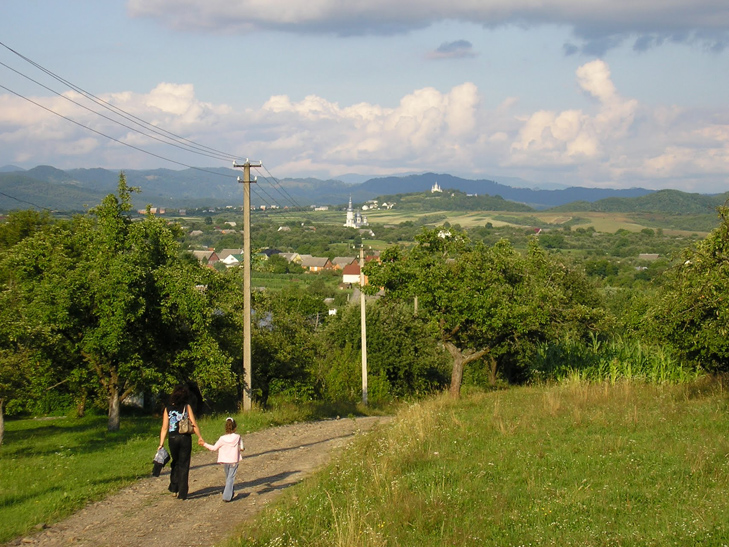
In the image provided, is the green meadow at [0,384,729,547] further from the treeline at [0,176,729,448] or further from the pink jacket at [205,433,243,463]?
the treeline at [0,176,729,448]

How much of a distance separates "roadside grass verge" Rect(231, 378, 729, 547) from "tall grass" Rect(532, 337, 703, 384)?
23.5 ft

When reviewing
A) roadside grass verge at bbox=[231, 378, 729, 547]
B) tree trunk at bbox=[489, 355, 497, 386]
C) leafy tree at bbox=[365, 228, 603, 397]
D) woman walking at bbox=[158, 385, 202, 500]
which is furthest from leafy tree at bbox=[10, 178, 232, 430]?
tree trunk at bbox=[489, 355, 497, 386]

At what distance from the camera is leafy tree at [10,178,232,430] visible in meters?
16.4

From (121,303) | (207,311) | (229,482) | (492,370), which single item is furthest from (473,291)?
(229,482)

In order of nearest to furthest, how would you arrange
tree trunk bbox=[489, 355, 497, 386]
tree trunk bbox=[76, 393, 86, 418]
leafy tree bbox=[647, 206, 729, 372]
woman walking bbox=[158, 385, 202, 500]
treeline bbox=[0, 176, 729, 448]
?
woman walking bbox=[158, 385, 202, 500]
leafy tree bbox=[647, 206, 729, 372]
treeline bbox=[0, 176, 729, 448]
tree trunk bbox=[76, 393, 86, 418]
tree trunk bbox=[489, 355, 497, 386]

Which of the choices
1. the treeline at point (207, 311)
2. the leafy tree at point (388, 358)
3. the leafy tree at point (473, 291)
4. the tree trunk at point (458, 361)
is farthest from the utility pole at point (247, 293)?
the leafy tree at point (388, 358)

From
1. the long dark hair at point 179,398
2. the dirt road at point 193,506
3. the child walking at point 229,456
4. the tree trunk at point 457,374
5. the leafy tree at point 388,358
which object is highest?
the long dark hair at point 179,398

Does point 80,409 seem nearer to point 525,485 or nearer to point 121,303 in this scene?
point 121,303

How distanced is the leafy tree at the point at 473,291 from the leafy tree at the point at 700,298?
21.6 ft

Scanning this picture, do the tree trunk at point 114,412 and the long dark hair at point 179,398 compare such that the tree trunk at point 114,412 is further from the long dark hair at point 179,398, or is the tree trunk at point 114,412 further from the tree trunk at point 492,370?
the tree trunk at point 492,370

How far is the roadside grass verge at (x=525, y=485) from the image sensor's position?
713cm

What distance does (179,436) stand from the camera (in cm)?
969

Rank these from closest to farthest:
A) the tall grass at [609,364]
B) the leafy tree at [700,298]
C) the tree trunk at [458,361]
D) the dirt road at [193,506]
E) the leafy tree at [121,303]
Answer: the dirt road at [193,506] → the leafy tree at [700,298] → the leafy tree at [121,303] → the tall grass at [609,364] → the tree trunk at [458,361]

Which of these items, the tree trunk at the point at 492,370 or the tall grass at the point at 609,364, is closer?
the tall grass at the point at 609,364
